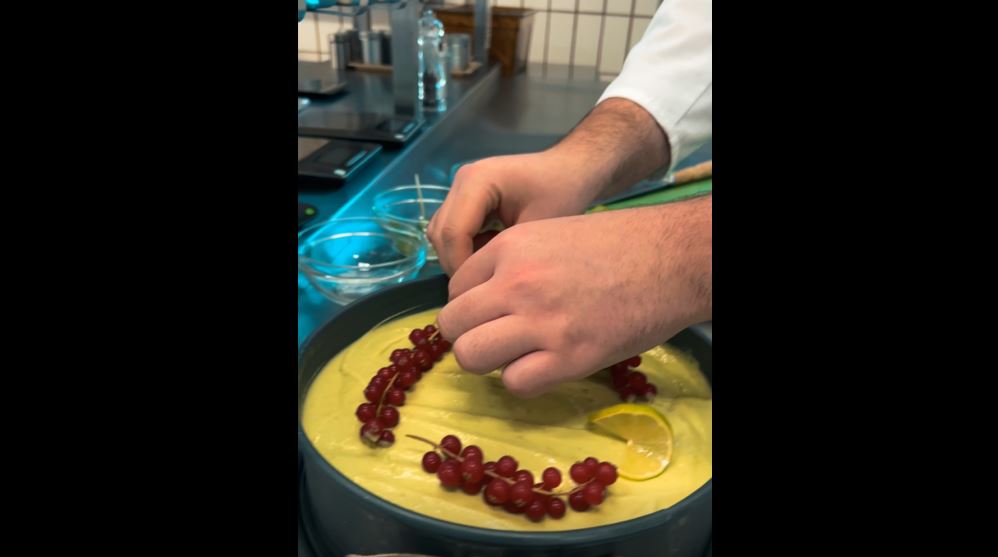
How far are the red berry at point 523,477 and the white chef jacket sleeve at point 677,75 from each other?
0.74 m

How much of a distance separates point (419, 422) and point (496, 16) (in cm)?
215

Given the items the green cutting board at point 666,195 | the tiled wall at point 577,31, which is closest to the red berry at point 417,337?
the green cutting board at point 666,195

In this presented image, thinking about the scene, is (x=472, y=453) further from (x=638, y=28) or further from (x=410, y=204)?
(x=638, y=28)

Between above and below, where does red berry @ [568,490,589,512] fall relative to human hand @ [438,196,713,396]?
below

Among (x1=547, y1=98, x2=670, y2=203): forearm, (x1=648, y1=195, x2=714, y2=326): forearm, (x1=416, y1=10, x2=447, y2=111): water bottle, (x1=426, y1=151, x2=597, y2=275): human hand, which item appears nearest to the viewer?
(x1=648, y1=195, x2=714, y2=326): forearm

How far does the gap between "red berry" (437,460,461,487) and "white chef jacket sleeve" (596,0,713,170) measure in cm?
75

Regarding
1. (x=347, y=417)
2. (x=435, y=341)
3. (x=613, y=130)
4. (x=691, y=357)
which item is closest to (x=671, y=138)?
(x=613, y=130)

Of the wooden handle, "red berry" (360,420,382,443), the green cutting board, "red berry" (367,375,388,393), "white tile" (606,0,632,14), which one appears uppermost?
"white tile" (606,0,632,14)

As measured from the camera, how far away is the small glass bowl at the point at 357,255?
798mm

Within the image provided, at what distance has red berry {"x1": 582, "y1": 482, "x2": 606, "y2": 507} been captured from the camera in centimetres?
46

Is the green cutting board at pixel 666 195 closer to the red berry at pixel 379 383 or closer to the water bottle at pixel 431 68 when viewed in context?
the red berry at pixel 379 383

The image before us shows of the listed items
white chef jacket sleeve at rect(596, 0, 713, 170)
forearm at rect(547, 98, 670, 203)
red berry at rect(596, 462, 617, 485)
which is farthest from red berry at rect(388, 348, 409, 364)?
white chef jacket sleeve at rect(596, 0, 713, 170)

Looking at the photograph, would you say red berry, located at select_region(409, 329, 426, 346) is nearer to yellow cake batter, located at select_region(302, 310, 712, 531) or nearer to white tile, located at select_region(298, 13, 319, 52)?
yellow cake batter, located at select_region(302, 310, 712, 531)

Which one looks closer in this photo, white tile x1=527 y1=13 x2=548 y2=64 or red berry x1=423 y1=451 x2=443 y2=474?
red berry x1=423 y1=451 x2=443 y2=474
